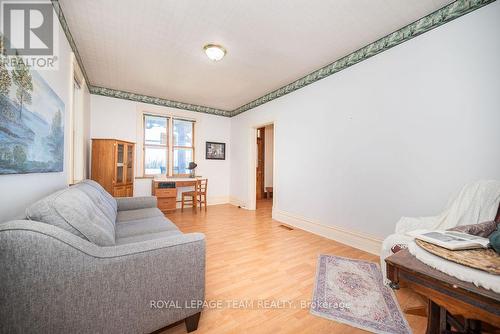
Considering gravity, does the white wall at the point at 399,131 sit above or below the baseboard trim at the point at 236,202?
above

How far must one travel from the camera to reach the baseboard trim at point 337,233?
2.56 metres

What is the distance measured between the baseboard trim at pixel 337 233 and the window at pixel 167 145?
2961 mm

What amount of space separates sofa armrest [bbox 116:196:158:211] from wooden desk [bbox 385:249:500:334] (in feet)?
9.48

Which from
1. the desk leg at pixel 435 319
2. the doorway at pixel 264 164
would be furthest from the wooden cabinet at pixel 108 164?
the desk leg at pixel 435 319

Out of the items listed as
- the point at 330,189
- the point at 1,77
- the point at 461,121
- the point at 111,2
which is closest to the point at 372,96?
the point at 461,121

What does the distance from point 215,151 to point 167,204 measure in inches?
77.6

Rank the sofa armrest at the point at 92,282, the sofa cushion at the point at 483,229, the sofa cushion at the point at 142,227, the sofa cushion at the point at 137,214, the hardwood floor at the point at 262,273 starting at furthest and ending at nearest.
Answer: the sofa cushion at the point at 137,214 < the sofa cushion at the point at 142,227 < the hardwood floor at the point at 262,273 < the sofa cushion at the point at 483,229 < the sofa armrest at the point at 92,282

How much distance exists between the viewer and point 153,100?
4.70 meters

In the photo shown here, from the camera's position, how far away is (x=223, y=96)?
15.0 feet

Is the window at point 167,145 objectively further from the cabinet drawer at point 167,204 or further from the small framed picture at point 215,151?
the cabinet drawer at point 167,204

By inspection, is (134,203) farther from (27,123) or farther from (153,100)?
(153,100)

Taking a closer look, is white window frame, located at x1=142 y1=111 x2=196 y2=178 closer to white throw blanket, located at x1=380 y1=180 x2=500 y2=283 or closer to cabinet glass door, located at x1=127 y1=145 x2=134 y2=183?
cabinet glass door, located at x1=127 y1=145 x2=134 y2=183

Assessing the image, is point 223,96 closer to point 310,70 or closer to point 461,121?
point 310,70

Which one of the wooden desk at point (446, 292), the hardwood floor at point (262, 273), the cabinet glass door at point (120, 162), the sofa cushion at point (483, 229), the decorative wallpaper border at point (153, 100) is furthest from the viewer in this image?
the decorative wallpaper border at point (153, 100)
